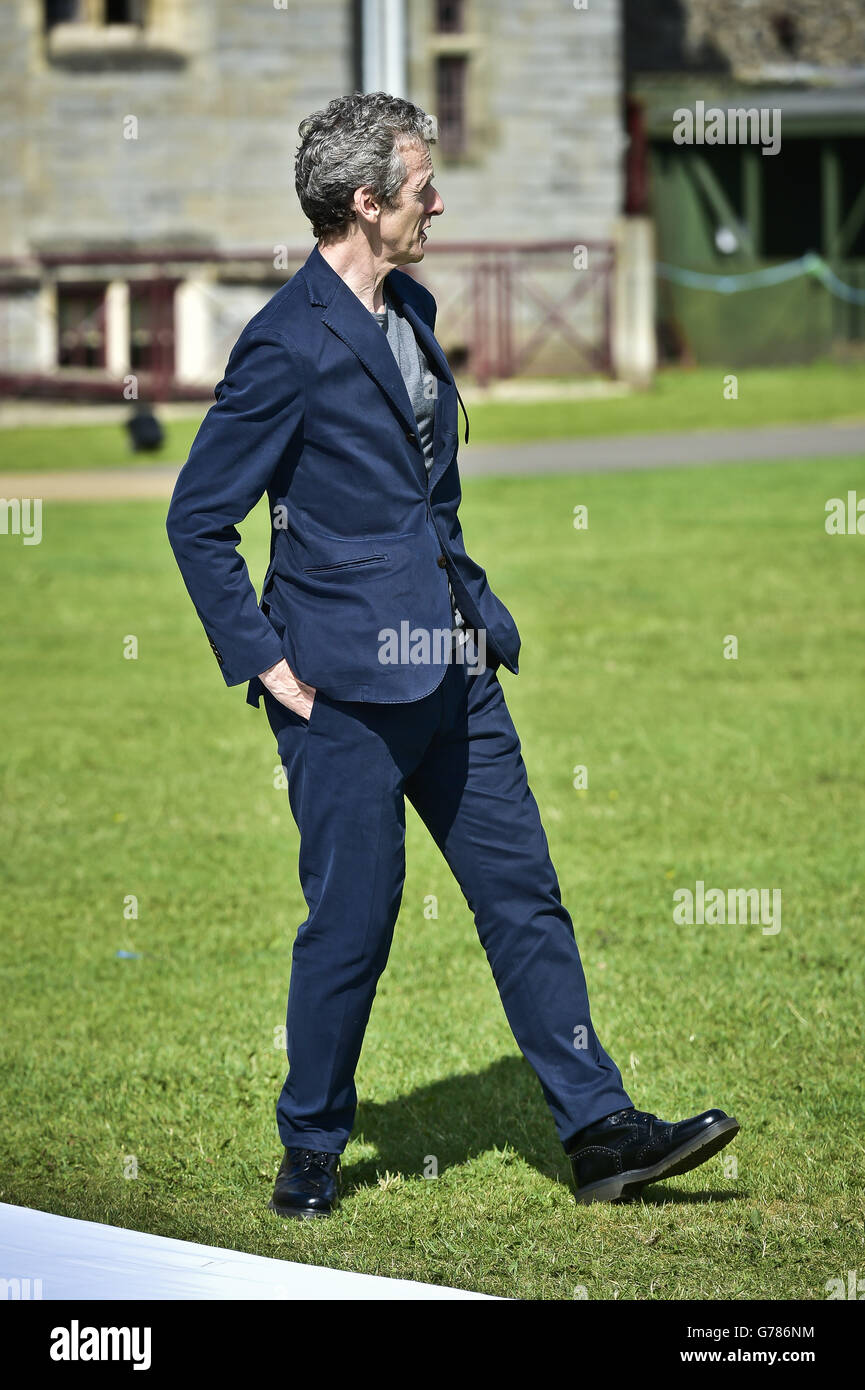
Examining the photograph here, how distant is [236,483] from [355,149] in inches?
27.9

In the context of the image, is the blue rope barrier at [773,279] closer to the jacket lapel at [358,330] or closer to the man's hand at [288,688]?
the jacket lapel at [358,330]

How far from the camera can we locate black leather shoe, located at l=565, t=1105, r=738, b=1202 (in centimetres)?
419

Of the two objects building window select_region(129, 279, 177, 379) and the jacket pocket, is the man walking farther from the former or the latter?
building window select_region(129, 279, 177, 379)

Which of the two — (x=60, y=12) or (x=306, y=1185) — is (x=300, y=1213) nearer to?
(x=306, y=1185)

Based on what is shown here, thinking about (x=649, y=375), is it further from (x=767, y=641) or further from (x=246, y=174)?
(x=767, y=641)

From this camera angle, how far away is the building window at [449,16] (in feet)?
106

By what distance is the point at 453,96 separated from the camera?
3272 centimetres

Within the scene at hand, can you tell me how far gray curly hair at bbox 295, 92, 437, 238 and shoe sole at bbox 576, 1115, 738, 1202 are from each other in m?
2.05

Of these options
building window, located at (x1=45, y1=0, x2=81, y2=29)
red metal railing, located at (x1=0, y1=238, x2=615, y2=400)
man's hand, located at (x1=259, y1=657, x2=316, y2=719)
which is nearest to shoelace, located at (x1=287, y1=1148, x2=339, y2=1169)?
man's hand, located at (x1=259, y1=657, x2=316, y2=719)

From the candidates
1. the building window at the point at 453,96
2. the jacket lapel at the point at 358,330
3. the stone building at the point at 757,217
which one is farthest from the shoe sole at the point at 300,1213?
the building window at the point at 453,96

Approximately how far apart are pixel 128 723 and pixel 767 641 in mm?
3689

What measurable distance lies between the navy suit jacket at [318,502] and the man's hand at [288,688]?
0.02 m

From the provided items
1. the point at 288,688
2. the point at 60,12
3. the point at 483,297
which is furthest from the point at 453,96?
the point at 288,688
